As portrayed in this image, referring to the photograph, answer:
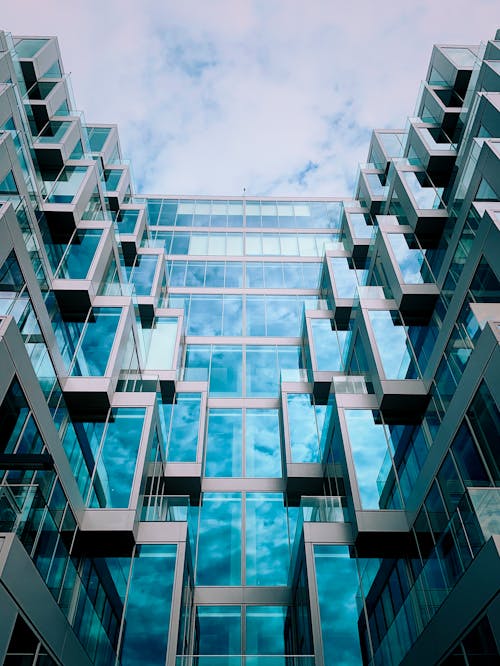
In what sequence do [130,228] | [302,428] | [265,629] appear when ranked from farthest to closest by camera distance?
[130,228] → [302,428] → [265,629]

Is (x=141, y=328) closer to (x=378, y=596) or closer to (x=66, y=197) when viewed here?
(x=66, y=197)

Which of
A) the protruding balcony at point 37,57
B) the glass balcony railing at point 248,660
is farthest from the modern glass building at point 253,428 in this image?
the protruding balcony at point 37,57

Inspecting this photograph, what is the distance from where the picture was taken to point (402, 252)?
24.4m

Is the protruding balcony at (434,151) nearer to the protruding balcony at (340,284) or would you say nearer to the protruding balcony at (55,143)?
the protruding balcony at (340,284)

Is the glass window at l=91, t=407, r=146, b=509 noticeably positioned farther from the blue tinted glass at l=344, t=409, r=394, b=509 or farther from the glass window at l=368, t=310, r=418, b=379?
the glass window at l=368, t=310, r=418, b=379

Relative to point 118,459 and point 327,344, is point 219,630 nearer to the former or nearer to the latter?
point 118,459

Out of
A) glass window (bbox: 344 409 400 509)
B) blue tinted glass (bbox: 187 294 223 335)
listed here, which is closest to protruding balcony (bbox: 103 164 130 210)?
blue tinted glass (bbox: 187 294 223 335)

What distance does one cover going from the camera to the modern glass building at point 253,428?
41.4ft

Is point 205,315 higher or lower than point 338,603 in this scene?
higher

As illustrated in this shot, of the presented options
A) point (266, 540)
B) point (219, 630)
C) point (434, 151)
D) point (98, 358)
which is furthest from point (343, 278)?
point (219, 630)

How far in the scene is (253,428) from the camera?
92.2ft

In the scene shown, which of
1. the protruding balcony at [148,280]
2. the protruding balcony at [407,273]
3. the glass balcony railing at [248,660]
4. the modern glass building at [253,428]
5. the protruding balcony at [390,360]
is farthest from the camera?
the protruding balcony at [148,280]

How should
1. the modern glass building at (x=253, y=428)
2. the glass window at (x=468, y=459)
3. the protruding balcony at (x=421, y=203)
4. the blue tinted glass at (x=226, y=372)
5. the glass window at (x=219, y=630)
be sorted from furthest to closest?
the blue tinted glass at (x=226, y=372), the protruding balcony at (x=421, y=203), the glass window at (x=219, y=630), the glass window at (x=468, y=459), the modern glass building at (x=253, y=428)

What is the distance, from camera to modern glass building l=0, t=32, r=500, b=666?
1262cm
